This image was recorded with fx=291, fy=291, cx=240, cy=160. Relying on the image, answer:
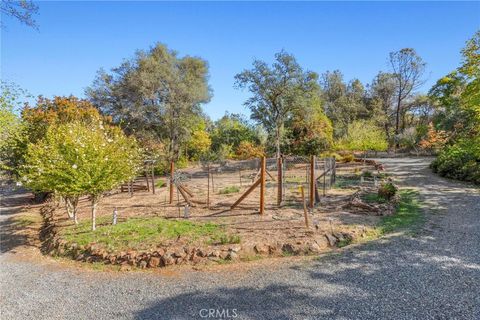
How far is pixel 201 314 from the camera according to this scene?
434 centimetres

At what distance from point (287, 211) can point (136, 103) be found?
60.7 feet

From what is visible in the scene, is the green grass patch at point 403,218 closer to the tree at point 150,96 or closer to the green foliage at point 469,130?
the green foliage at point 469,130

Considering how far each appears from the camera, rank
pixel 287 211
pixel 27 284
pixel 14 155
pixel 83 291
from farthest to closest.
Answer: pixel 14 155 < pixel 287 211 < pixel 27 284 < pixel 83 291

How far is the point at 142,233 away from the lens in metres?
7.55

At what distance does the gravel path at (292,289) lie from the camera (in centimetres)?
425

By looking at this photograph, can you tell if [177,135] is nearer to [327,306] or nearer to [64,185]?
[64,185]

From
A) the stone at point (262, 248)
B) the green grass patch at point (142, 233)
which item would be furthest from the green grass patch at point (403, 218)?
the green grass patch at point (142, 233)

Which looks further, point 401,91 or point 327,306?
point 401,91

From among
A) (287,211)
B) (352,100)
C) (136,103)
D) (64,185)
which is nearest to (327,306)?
(287,211)

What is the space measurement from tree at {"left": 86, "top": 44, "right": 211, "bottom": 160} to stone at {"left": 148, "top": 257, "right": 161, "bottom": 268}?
59.1ft

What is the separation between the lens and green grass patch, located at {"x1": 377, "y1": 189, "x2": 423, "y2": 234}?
7625 mm

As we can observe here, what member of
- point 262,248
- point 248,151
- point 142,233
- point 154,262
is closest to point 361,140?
point 248,151

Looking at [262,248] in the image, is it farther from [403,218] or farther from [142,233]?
[403,218]

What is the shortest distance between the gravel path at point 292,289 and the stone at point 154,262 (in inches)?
13.2
